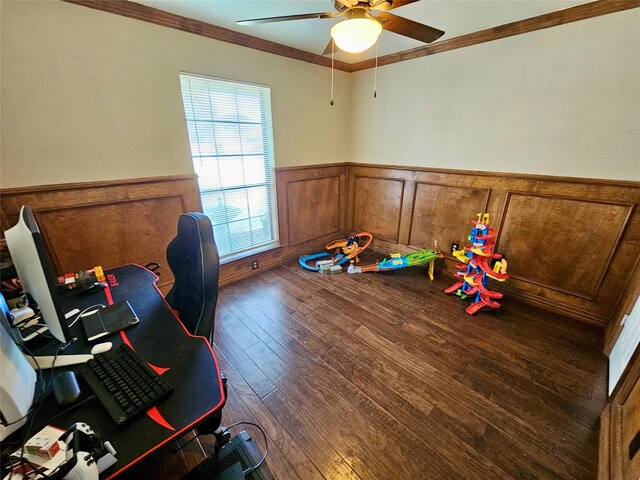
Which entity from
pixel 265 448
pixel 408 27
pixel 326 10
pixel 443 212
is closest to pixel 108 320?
pixel 265 448

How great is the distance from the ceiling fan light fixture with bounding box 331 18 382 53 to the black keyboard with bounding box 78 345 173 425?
6.07ft

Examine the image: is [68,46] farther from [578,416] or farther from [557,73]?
[578,416]

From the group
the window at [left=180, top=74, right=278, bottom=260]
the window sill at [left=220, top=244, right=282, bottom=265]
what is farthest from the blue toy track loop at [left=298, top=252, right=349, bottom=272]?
the window at [left=180, top=74, right=278, bottom=260]

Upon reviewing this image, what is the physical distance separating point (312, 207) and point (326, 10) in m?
2.14

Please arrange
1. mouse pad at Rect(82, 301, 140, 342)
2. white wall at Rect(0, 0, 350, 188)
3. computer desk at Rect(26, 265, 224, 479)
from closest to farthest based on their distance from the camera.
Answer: computer desk at Rect(26, 265, 224, 479) < mouse pad at Rect(82, 301, 140, 342) < white wall at Rect(0, 0, 350, 188)

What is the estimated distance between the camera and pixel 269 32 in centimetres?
258

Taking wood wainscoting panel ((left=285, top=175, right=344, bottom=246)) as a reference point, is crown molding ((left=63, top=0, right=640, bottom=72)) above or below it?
above

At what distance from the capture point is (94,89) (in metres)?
2.00

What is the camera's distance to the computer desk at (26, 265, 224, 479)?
0.77m

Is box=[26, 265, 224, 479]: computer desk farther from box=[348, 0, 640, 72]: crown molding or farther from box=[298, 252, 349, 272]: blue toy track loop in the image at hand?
box=[348, 0, 640, 72]: crown molding

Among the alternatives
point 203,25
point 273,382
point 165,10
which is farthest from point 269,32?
point 273,382

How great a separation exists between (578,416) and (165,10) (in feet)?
13.3

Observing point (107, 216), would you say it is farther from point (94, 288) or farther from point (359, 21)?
point (359, 21)

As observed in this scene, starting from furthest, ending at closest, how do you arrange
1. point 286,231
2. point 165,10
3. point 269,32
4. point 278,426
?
point 286,231 < point 269,32 < point 165,10 < point 278,426
